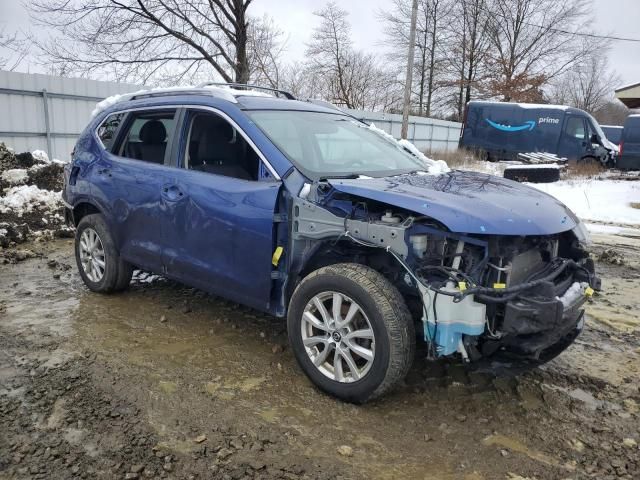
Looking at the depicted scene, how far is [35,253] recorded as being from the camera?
6.54 m

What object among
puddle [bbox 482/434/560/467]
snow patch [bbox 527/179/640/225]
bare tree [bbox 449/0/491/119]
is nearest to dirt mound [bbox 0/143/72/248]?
puddle [bbox 482/434/560/467]

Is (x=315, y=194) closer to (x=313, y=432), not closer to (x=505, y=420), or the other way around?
(x=313, y=432)

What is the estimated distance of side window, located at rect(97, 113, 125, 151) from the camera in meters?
4.81

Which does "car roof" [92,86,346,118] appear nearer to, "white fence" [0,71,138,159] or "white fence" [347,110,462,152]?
"white fence" [0,71,138,159]

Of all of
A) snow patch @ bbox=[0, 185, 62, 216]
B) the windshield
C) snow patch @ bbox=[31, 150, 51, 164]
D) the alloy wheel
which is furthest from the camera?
snow patch @ bbox=[31, 150, 51, 164]

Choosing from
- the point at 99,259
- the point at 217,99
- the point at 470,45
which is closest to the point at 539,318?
the point at 217,99

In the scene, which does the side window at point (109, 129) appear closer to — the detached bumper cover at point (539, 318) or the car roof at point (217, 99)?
the car roof at point (217, 99)

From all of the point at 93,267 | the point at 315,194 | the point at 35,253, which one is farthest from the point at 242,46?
the point at 315,194

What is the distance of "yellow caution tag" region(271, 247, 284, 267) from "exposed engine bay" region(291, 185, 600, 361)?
14 cm

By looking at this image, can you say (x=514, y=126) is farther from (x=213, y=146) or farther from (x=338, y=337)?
(x=338, y=337)

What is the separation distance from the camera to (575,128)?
20453mm

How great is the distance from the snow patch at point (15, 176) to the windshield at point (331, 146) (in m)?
7.28

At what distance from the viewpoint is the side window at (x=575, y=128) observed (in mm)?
20359

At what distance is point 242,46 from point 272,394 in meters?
17.9
